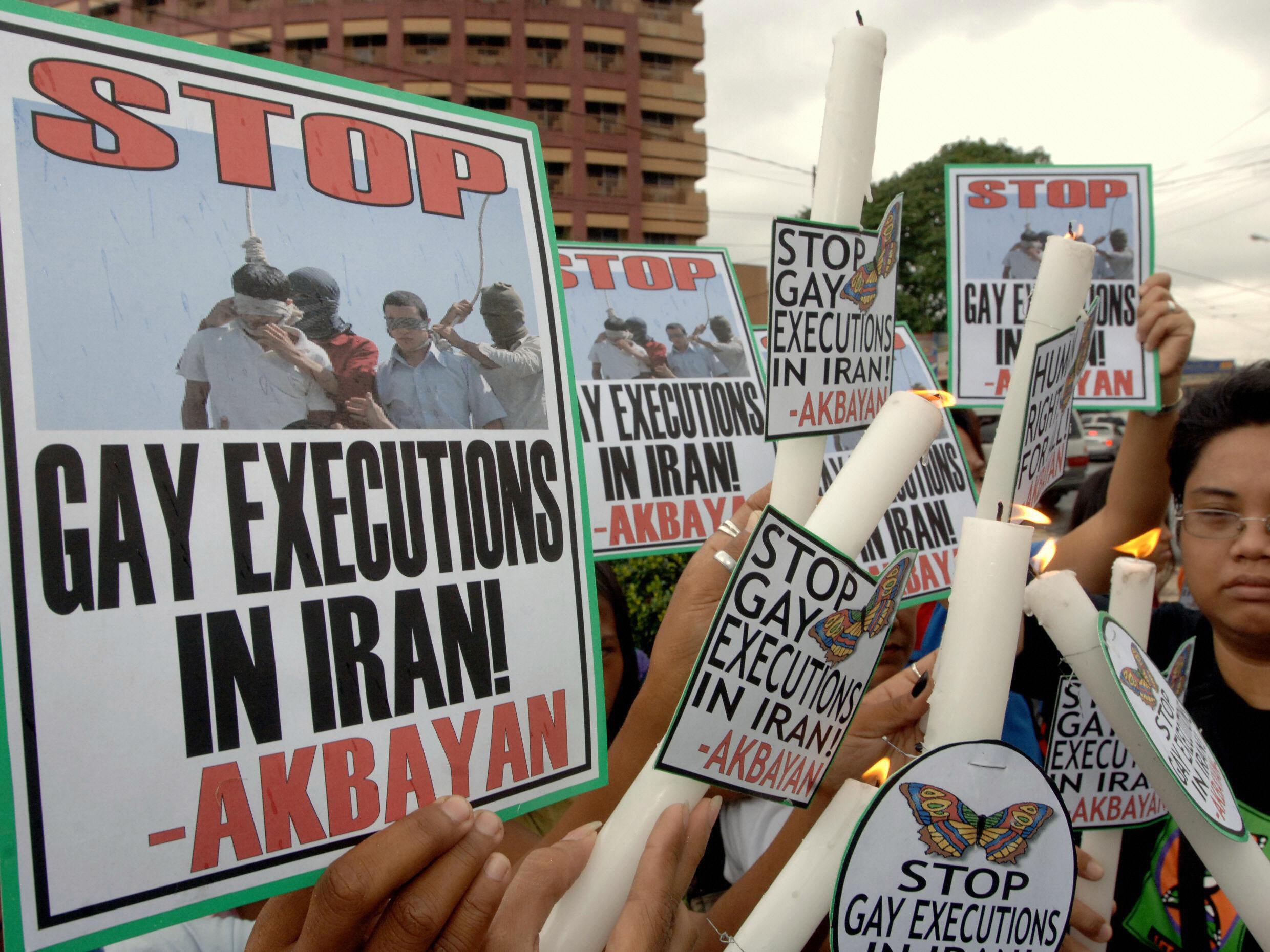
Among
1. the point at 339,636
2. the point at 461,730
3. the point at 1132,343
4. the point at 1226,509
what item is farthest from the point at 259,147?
the point at 1132,343

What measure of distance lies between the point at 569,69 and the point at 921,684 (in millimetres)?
45144

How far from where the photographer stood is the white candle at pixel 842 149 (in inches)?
44.4

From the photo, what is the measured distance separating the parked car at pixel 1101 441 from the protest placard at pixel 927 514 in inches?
813

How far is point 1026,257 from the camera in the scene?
2977mm

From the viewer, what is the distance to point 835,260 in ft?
4.20

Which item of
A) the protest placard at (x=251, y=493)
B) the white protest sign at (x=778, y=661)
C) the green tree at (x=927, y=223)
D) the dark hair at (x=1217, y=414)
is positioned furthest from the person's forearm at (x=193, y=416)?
the green tree at (x=927, y=223)

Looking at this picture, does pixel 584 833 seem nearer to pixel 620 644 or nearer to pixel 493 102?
pixel 620 644

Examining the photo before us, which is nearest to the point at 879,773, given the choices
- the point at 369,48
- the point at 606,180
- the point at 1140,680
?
the point at 1140,680

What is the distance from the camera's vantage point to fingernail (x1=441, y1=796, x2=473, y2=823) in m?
0.89

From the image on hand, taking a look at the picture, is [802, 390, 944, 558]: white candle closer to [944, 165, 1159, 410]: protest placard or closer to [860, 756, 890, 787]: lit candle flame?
[860, 756, 890, 787]: lit candle flame

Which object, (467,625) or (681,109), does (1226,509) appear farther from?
(681,109)

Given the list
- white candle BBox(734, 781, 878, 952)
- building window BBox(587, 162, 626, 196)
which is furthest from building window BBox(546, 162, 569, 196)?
white candle BBox(734, 781, 878, 952)

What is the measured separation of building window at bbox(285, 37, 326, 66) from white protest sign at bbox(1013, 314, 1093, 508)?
39924mm

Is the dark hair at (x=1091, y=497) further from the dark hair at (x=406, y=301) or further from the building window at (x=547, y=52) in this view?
the building window at (x=547, y=52)
